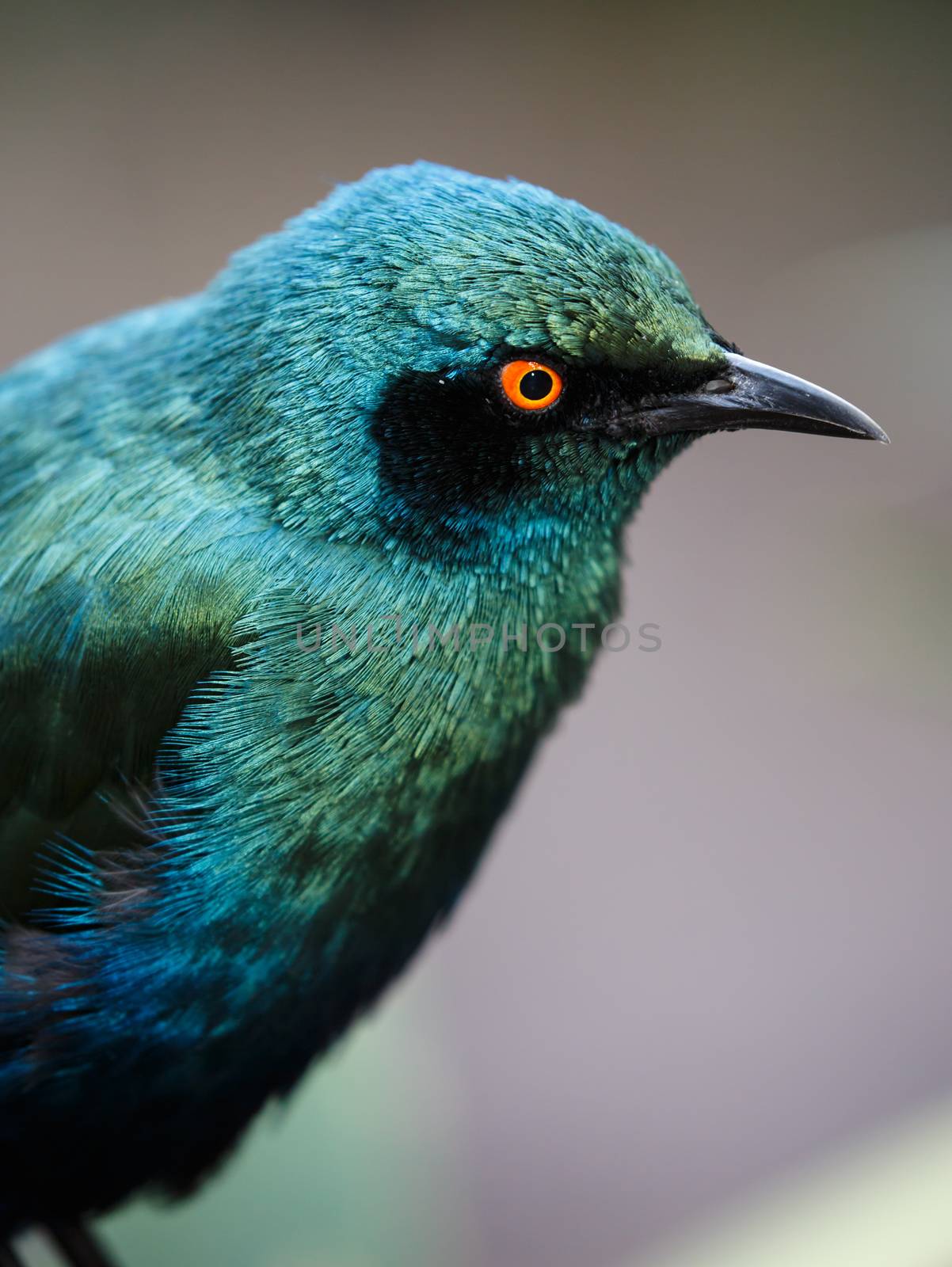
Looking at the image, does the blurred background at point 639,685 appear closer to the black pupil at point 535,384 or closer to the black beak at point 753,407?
the black beak at point 753,407

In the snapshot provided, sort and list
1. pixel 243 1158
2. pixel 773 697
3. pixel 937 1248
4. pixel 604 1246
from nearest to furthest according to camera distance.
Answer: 1. pixel 937 1248
2. pixel 243 1158
3. pixel 604 1246
4. pixel 773 697

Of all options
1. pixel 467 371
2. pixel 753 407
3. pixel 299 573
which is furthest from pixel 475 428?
pixel 753 407

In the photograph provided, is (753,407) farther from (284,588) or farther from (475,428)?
(284,588)

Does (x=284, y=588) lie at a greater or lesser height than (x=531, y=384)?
lesser

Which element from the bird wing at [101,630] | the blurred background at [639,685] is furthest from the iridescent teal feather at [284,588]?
the blurred background at [639,685]

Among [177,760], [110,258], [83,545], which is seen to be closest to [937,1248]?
[177,760]

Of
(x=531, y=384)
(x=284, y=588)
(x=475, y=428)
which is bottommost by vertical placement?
(x=284, y=588)

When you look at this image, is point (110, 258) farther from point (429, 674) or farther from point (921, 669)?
point (921, 669)
